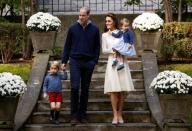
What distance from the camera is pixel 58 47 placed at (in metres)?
16.8

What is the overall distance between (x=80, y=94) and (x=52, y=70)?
0.64 m

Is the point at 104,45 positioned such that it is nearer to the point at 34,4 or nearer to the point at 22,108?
the point at 22,108

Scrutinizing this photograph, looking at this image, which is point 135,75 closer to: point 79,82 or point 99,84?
point 99,84

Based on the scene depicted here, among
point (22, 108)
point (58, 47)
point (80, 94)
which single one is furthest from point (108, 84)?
point (58, 47)

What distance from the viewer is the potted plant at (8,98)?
11.3 metres

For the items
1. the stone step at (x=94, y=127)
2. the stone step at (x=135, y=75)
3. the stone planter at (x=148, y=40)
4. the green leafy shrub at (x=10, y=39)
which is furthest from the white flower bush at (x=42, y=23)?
the stone step at (x=94, y=127)

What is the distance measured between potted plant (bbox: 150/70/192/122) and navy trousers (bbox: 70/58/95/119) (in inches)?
45.2

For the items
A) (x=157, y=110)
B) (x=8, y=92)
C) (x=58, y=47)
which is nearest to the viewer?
(x=8, y=92)

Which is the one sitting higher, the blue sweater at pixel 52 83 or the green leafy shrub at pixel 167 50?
the green leafy shrub at pixel 167 50

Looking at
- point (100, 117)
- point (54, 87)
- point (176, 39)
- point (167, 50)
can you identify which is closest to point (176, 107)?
point (100, 117)

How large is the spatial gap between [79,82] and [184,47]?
13.7 feet

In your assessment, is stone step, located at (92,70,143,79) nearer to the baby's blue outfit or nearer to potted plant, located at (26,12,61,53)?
potted plant, located at (26,12,61,53)

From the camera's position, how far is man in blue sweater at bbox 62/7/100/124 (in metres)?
11.7

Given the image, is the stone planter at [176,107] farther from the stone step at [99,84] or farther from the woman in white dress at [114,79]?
the stone step at [99,84]
